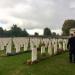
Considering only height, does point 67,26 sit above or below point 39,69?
above

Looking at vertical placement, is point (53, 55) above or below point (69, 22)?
below

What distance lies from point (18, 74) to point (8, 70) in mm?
830

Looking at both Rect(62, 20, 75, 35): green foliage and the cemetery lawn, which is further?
Rect(62, 20, 75, 35): green foliage

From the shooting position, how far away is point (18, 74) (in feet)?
35.4

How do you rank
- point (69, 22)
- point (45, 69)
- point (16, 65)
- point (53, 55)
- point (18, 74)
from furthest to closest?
point (69, 22) → point (53, 55) → point (16, 65) → point (45, 69) → point (18, 74)

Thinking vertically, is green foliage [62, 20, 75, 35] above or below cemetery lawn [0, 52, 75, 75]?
above

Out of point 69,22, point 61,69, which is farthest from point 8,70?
point 69,22

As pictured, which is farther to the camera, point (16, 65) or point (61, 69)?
point (16, 65)

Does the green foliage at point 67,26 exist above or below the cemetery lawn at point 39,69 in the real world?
above

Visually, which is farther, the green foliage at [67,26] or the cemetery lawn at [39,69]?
the green foliage at [67,26]

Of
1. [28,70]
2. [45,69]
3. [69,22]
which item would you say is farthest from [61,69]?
[69,22]

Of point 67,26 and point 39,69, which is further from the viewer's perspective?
point 67,26

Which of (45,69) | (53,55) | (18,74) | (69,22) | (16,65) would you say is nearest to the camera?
(18,74)

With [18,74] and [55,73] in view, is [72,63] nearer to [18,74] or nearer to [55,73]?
[55,73]
